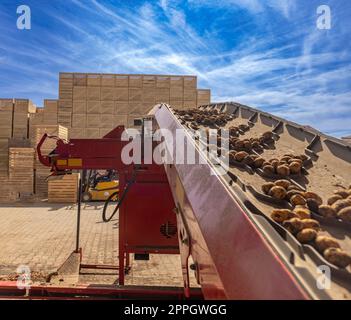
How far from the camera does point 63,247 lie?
6.98m

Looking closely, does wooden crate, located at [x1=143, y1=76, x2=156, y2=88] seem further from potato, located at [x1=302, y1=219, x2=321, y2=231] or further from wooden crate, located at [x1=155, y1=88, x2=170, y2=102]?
potato, located at [x1=302, y1=219, x2=321, y2=231]

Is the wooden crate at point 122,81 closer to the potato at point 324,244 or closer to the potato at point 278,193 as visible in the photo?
the potato at point 278,193

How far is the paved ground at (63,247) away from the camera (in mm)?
5172

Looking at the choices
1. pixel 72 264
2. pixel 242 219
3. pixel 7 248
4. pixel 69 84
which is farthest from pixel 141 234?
pixel 69 84

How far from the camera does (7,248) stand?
687cm

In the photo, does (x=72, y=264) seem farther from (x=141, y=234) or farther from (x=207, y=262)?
(x=207, y=262)

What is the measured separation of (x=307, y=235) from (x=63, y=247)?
6517 mm

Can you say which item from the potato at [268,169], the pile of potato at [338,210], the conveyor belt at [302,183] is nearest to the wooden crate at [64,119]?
the conveyor belt at [302,183]

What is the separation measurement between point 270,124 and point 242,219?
7.99 feet

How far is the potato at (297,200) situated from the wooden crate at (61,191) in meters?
13.9

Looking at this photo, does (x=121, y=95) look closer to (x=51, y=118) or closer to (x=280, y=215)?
(x=51, y=118)

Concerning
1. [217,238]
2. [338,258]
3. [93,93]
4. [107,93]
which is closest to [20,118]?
[93,93]

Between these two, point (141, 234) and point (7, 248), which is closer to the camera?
point (141, 234)
